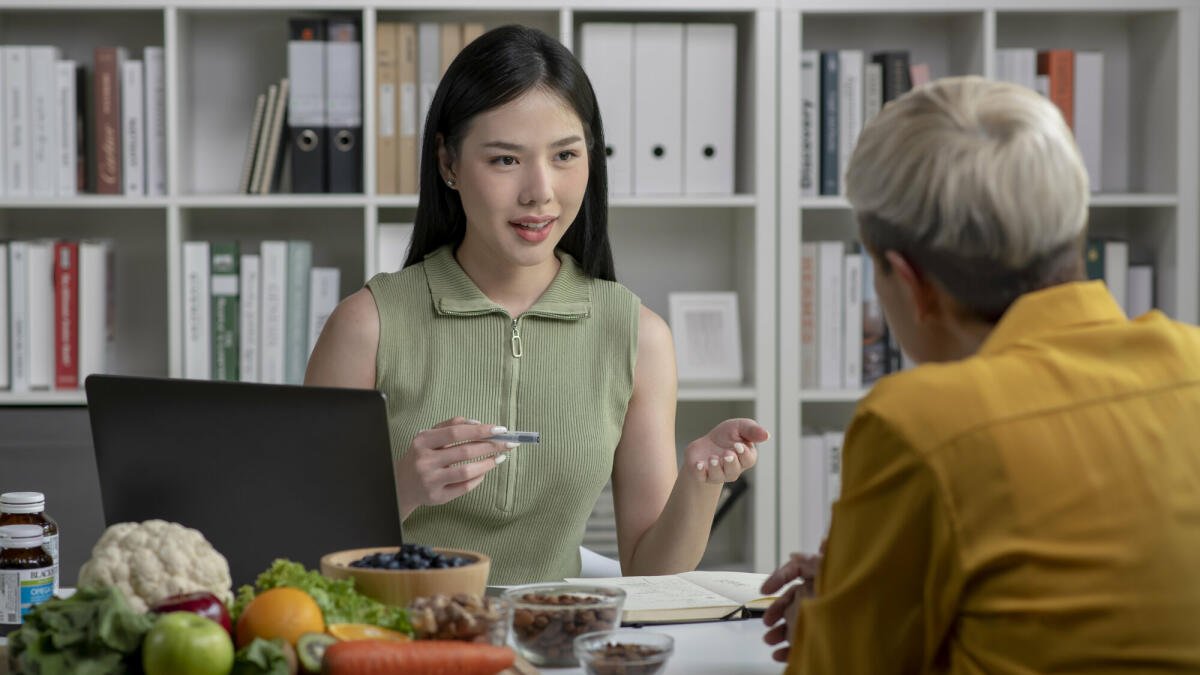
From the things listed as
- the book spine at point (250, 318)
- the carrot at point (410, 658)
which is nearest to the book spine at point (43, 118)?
the book spine at point (250, 318)

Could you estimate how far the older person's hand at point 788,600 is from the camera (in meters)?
1.10

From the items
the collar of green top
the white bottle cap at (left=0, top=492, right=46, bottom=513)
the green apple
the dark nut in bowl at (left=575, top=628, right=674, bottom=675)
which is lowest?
the dark nut in bowl at (left=575, top=628, right=674, bottom=675)

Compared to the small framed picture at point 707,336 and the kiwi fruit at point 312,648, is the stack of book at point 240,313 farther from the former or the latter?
the kiwi fruit at point 312,648

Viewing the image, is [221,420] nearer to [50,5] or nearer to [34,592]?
[34,592]

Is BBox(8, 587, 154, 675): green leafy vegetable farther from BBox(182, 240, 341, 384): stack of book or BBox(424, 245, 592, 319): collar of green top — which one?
BBox(182, 240, 341, 384): stack of book

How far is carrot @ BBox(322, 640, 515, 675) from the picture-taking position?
948mm

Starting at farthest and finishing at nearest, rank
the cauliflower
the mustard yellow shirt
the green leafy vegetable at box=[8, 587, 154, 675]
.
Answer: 1. the cauliflower
2. the green leafy vegetable at box=[8, 587, 154, 675]
3. the mustard yellow shirt

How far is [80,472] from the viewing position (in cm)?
251

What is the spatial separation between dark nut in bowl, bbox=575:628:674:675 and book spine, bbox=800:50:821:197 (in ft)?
6.13

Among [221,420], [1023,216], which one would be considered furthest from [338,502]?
[1023,216]

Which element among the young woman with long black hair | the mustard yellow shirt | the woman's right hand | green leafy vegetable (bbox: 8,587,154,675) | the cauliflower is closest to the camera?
the mustard yellow shirt

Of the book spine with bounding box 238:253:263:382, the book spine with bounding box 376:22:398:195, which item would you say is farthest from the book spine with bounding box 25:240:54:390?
the book spine with bounding box 376:22:398:195

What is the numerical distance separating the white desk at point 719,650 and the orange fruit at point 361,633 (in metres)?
0.17

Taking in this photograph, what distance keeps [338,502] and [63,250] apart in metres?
1.79
